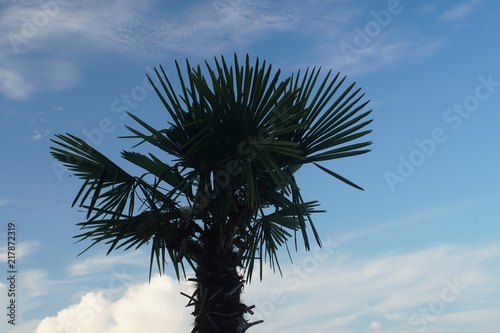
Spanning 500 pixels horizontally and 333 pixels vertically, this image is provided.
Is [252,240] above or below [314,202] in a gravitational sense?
below

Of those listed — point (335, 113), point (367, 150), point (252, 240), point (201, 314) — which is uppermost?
point (335, 113)

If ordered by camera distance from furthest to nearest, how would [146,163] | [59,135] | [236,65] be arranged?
[146,163]
[59,135]
[236,65]

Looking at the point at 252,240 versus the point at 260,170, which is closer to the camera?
the point at 260,170

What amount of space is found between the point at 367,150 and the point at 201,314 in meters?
2.86

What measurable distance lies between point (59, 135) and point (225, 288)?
279 cm

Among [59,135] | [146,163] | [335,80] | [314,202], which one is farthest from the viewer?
[314,202]

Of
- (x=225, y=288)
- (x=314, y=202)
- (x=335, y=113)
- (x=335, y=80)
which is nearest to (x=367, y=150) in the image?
(x=335, y=113)

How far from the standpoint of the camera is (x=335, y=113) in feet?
21.9

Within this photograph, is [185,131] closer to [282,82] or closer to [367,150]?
[282,82]

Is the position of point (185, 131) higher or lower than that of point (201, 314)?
higher

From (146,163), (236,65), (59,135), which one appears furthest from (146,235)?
(236,65)

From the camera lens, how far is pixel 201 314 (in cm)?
618

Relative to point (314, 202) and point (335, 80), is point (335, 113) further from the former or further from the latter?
point (314, 202)

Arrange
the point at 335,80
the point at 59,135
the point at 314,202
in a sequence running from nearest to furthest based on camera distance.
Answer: the point at 59,135
the point at 335,80
the point at 314,202
